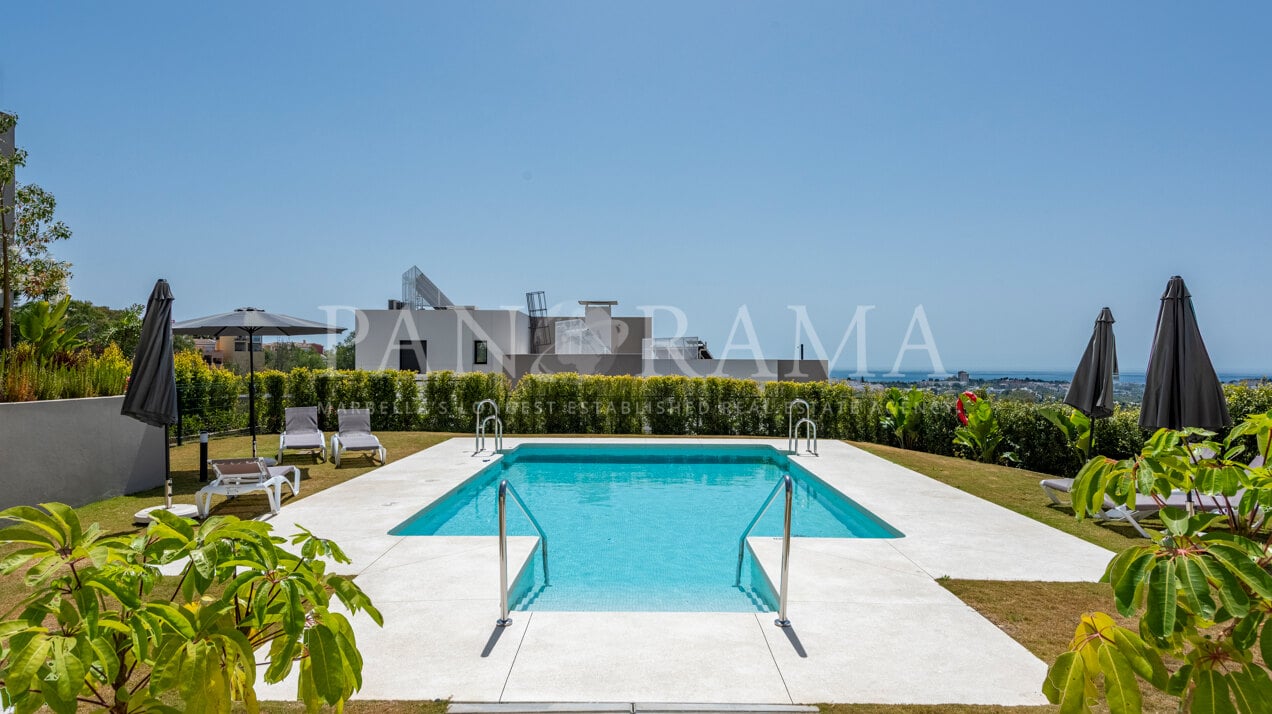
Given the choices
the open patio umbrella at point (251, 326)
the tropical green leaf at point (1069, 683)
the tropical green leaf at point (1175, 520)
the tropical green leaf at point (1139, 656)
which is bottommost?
the tropical green leaf at point (1069, 683)

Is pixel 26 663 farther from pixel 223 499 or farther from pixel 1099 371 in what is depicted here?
pixel 1099 371

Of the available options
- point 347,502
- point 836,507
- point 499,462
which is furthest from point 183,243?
point 836,507

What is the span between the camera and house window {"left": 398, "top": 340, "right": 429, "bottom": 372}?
29.1 meters

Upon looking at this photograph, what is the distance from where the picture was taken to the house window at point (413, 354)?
29.1 meters

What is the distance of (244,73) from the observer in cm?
1453

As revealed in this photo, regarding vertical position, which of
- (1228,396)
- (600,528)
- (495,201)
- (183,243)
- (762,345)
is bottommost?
(600,528)

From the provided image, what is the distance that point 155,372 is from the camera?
26.3ft

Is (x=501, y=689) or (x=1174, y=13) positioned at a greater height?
(x=1174, y=13)

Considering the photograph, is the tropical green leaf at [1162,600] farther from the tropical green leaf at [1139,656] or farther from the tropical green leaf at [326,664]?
the tropical green leaf at [326,664]

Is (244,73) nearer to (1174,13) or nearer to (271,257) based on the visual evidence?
(271,257)

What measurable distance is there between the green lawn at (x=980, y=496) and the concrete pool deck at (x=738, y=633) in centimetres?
15

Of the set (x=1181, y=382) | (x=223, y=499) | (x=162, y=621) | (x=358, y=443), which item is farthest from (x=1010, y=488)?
(x=223, y=499)

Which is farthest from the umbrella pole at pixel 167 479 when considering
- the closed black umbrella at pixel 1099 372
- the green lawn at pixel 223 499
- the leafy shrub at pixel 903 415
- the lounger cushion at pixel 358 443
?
the leafy shrub at pixel 903 415

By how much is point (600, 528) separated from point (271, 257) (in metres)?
24.3
